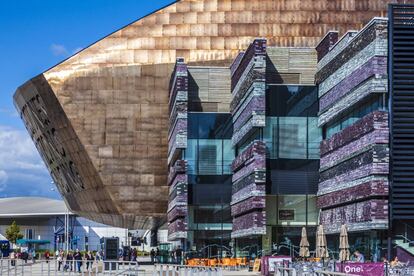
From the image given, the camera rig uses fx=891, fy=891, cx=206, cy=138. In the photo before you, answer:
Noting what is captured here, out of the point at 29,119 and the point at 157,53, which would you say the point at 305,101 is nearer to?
the point at 157,53

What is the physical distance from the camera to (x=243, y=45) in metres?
77.9

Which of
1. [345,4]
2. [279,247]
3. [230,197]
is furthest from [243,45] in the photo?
[279,247]

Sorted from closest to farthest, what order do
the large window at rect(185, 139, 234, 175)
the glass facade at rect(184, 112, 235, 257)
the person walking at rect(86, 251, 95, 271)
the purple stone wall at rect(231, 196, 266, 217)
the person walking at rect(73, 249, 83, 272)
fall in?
the person walking at rect(86, 251, 95, 271)
the person walking at rect(73, 249, 83, 272)
the purple stone wall at rect(231, 196, 266, 217)
the glass facade at rect(184, 112, 235, 257)
the large window at rect(185, 139, 234, 175)

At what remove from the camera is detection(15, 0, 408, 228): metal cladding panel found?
7733 cm

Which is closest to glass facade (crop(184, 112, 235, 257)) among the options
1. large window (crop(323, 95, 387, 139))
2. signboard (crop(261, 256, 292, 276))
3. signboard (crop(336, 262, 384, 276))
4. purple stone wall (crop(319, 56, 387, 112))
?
purple stone wall (crop(319, 56, 387, 112))

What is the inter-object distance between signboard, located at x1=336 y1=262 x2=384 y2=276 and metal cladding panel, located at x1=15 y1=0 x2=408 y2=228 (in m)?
45.4

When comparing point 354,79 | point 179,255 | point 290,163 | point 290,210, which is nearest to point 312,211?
point 290,210

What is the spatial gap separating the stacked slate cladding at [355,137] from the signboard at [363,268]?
12.1 m

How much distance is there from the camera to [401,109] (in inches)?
1789

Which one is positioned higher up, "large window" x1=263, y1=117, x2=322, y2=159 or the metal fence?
"large window" x1=263, y1=117, x2=322, y2=159

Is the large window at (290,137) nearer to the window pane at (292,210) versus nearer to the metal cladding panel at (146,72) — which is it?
the window pane at (292,210)

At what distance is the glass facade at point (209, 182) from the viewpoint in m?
69.7

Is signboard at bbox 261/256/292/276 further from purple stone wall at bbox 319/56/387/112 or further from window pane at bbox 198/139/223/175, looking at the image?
window pane at bbox 198/139/223/175

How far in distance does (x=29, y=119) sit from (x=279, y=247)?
37489 millimetres
